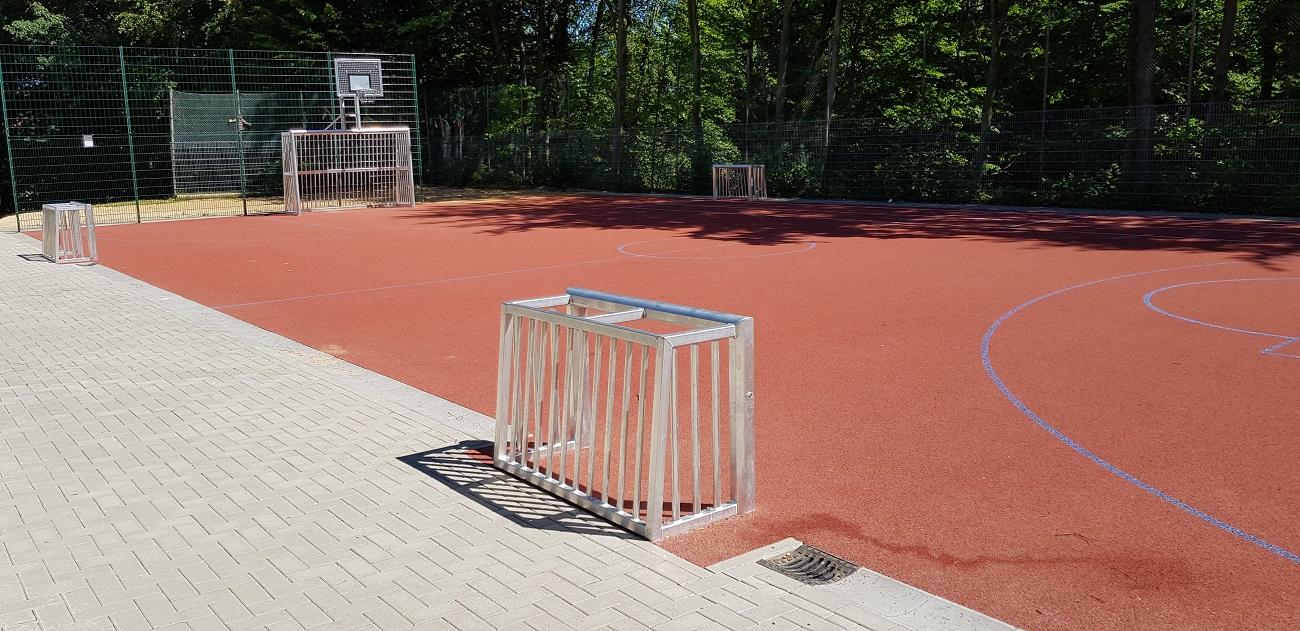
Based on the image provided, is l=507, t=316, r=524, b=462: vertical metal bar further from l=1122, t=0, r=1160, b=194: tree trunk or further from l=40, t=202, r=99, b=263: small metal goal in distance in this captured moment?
l=1122, t=0, r=1160, b=194: tree trunk

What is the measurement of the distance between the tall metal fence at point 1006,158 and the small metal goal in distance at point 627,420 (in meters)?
18.0

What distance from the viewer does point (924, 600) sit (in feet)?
12.5

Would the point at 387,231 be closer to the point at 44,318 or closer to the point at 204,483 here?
the point at 44,318

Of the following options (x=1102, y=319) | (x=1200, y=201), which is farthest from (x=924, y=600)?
(x=1200, y=201)

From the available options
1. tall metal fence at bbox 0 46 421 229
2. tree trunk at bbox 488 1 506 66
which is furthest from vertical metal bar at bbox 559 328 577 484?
tree trunk at bbox 488 1 506 66

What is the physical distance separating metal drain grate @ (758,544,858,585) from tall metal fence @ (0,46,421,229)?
23.8m

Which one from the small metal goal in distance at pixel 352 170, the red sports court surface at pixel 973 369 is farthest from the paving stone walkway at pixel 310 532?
the small metal goal in distance at pixel 352 170

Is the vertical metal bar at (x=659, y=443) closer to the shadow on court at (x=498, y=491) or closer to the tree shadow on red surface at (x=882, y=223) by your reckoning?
the shadow on court at (x=498, y=491)

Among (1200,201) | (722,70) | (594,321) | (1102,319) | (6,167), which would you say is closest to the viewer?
(594,321)

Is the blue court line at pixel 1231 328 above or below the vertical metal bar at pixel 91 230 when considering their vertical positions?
below

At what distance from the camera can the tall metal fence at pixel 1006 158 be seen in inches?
781

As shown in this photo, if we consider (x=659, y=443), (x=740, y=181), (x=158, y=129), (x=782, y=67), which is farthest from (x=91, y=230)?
(x=782, y=67)

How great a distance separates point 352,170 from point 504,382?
862 inches

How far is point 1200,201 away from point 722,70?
60.1 ft
